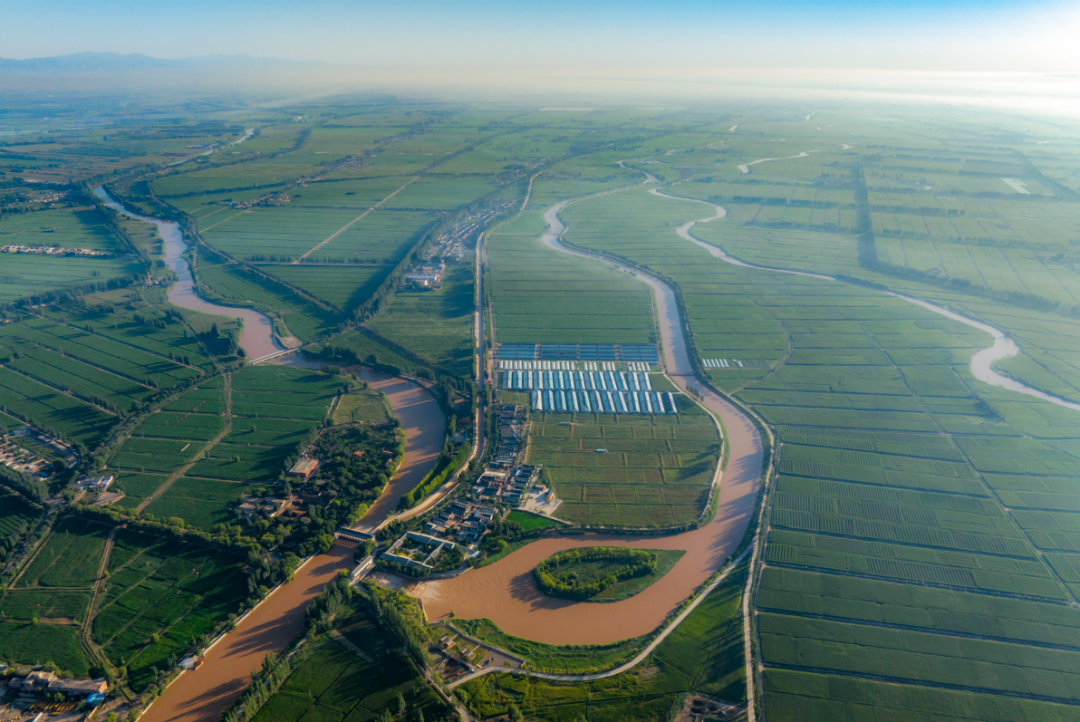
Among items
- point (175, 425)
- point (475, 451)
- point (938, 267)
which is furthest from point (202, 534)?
point (938, 267)

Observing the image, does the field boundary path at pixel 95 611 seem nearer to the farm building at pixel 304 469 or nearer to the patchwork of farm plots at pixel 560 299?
the farm building at pixel 304 469

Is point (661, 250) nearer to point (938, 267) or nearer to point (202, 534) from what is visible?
point (938, 267)

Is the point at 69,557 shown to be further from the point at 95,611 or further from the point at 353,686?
the point at 353,686

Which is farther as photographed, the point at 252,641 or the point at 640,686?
the point at 252,641

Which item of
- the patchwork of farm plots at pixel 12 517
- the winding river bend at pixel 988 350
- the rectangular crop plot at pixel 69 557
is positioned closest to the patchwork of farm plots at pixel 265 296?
the patchwork of farm plots at pixel 12 517

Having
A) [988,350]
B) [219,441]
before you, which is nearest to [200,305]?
[219,441]

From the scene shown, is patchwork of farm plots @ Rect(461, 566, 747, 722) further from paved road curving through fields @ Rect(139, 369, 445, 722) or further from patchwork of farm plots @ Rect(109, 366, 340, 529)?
patchwork of farm plots @ Rect(109, 366, 340, 529)
